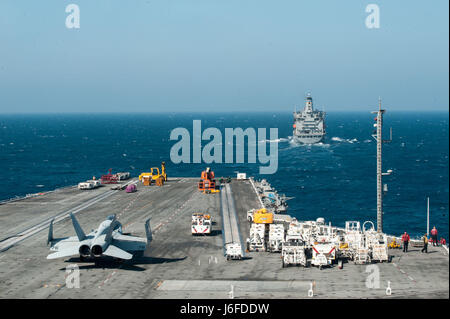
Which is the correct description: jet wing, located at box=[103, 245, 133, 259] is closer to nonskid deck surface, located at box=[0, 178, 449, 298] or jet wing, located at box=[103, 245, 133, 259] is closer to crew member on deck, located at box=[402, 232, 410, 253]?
nonskid deck surface, located at box=[0, 178, 449, 298]

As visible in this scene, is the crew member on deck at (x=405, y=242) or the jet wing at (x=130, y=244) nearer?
the jet wing at (x=130, y=244)

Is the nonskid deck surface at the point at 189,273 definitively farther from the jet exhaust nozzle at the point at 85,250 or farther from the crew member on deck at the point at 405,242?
the jet exhaust nozzle at the point at 85,250

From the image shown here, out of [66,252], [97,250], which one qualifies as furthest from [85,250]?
[66,252]

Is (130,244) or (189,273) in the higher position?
(130,244)

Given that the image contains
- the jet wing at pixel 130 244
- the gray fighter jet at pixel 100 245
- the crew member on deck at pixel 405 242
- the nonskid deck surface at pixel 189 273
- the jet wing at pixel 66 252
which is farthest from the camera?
the crew member on deck at pixel 405 242

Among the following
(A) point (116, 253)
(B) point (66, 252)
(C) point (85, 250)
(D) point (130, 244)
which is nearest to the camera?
(A) point (116, 253)

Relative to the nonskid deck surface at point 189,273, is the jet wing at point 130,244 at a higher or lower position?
higher

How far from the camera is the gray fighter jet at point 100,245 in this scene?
44781mm

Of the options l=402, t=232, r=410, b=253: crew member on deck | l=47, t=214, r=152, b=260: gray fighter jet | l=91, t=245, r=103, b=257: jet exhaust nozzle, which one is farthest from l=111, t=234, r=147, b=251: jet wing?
l=402, t=232, r=410, b=253: crew member on deck

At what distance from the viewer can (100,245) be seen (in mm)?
44531

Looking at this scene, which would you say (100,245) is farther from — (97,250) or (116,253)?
(116,253)

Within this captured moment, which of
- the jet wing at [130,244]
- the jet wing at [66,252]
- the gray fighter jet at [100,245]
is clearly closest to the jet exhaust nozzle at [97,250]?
the gray fighter jet at [100,245]
